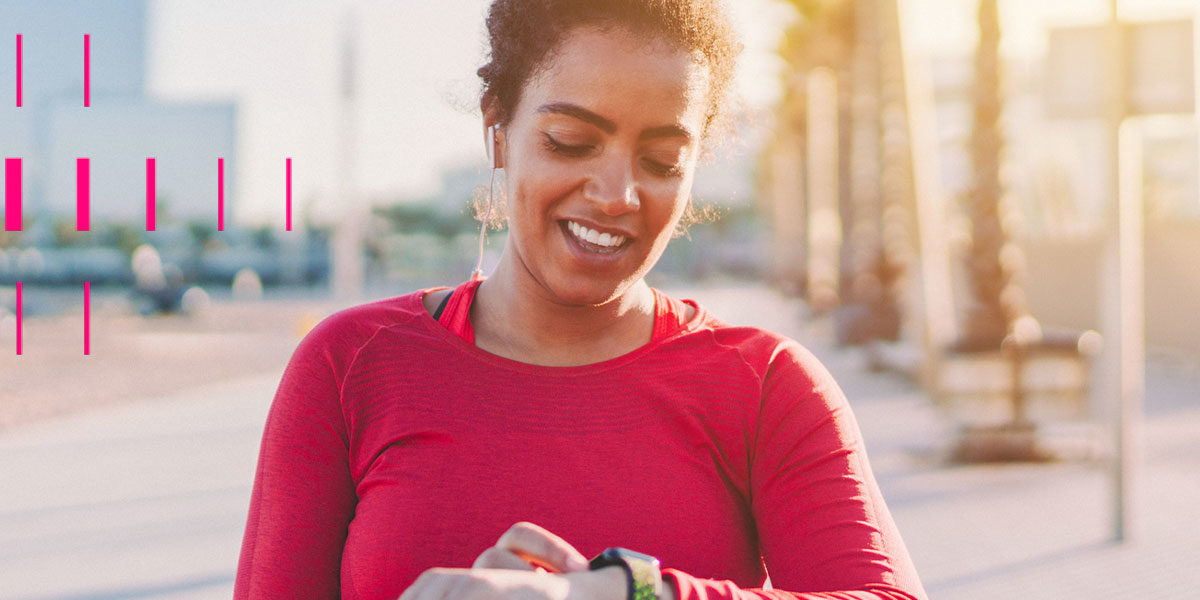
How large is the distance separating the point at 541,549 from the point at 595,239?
→ 1.62 feet

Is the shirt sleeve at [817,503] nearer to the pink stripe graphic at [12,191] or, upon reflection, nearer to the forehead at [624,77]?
the forehead at [624,77]

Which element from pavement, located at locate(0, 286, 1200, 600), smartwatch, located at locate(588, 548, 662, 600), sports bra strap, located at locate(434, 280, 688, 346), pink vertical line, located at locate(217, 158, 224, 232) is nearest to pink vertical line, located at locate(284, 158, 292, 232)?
pink vertical line, located at locate(217, 158, 224, 232)

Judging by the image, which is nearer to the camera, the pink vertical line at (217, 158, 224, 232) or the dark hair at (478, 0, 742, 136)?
the dark hair at (478, 0, 742, 136)

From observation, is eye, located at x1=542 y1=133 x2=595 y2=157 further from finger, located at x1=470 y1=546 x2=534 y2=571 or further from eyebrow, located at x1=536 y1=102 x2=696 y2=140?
finger, located at x1=470 y1=546 x2=534 y2=571

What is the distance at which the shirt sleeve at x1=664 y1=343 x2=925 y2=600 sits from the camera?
5.34ft

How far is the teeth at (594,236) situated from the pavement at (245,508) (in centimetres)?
387

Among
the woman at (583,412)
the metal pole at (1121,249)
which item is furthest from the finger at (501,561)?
the metal pole at (1121,249)

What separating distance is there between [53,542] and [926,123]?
852 centimetres

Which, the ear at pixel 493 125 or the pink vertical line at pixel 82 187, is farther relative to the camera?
the pink vertical line at pixel 82 187

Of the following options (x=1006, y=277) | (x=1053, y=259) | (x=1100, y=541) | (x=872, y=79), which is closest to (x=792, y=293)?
(x=1053, y=259)

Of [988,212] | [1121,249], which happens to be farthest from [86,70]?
[988,212]

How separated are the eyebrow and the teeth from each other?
145 millimetres

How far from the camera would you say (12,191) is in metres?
2.93

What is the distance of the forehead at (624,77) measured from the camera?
1.70 meters
